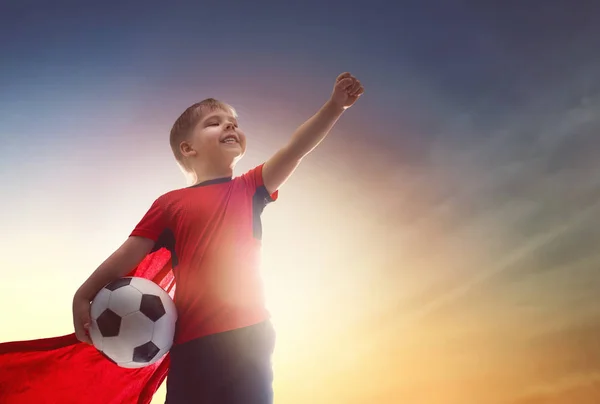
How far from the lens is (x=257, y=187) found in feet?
9.41

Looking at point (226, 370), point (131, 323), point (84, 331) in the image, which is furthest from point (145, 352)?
point (226, 370)

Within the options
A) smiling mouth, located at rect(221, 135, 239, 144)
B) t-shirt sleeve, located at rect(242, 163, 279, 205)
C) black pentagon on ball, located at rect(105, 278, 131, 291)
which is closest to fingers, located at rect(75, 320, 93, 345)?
black pentagon on ball, located at rect(105, 278, 131, 291)

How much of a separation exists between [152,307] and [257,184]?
0.92m

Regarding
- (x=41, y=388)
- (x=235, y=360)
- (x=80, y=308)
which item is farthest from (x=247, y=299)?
(x=41, y=388)

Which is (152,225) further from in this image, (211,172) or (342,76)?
(342,76)

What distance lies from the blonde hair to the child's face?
0.06 m

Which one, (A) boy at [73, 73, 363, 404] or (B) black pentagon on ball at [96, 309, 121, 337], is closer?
(A) boy at [73, 73, 363, 404]

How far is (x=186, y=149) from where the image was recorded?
10.2 ft

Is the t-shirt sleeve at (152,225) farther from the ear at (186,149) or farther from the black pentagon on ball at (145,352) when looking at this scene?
the black pentagon on ball at (145,352)

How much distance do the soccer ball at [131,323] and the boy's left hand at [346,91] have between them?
151 cm

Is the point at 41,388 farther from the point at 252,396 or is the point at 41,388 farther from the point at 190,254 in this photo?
the point at 252,396

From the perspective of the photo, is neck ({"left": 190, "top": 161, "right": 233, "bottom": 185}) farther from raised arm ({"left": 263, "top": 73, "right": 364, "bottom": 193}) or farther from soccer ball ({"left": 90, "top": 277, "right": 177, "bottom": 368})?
soccer ball ({"left": 90, "top": 277, "right": 177, "bottom": 368})

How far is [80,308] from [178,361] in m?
0.62

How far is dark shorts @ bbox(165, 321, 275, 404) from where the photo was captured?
2258 millimetres
